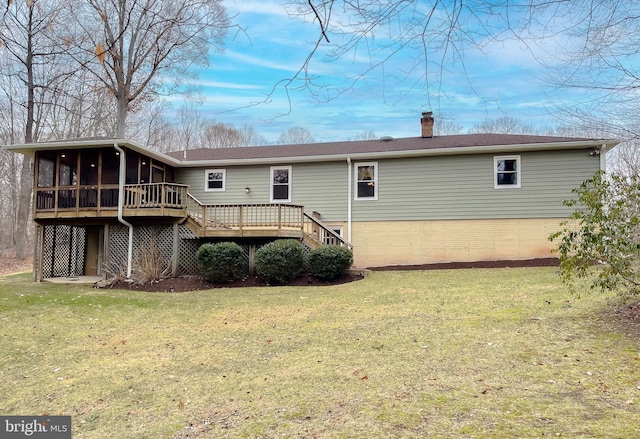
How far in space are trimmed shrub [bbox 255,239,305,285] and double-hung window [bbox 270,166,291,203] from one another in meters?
3.55

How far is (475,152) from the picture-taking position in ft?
46.4

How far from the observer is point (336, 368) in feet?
15.5

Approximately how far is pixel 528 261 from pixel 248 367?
37.4 feet

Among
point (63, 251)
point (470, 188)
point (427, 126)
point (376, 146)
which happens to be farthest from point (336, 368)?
point (63, 251)

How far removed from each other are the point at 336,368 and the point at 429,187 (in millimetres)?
10943

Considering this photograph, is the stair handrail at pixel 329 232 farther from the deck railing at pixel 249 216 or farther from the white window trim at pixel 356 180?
the white window trim at pixel 356 180

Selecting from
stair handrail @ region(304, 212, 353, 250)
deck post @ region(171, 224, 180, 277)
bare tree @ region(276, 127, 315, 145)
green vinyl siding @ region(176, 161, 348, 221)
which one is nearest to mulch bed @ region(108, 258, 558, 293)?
deck post @ region(171, 224, 180, 277)

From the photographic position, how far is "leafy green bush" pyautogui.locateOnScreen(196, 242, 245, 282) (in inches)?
478

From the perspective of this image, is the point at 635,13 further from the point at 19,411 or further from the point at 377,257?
the point at 377,257

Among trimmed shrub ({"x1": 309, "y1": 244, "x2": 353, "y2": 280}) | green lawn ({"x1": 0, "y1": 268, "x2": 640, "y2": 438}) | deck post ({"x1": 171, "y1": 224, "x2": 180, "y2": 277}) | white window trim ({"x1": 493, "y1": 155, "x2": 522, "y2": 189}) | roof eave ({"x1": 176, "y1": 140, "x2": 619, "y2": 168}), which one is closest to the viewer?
green lawn ({"x1": 0, "y1": 268, "x2": 640, "y2": 438})

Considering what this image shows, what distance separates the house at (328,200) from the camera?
13.4 m

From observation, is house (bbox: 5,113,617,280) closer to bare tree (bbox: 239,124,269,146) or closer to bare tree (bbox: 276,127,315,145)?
bare tree (bbox: 276,127,315,145)

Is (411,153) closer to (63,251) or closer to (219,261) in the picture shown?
(219,261)

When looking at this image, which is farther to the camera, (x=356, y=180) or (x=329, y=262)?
(x=356, y=180)
